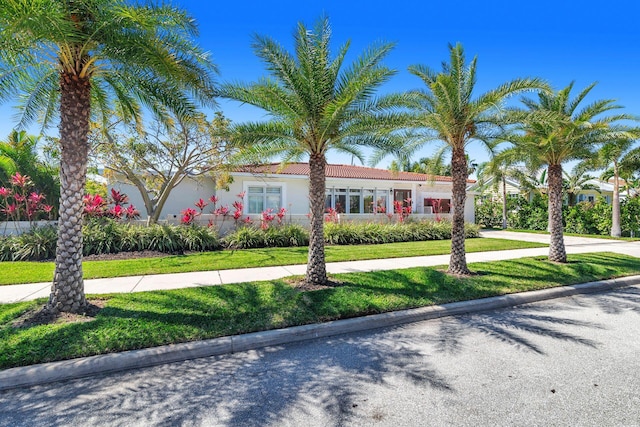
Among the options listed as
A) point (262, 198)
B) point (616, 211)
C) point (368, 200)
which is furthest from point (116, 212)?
point (616, 211)

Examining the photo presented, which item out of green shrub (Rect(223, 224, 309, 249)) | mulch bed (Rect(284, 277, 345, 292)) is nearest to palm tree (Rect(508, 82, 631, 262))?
mulch bed (Rect(284, 277, 345, 292))

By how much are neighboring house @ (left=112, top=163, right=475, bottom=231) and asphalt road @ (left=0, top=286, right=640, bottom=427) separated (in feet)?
42.0

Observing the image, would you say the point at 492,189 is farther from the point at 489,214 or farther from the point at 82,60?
the point at 82,60

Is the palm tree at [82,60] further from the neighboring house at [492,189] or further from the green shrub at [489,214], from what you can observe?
the green shrub at [489,214]

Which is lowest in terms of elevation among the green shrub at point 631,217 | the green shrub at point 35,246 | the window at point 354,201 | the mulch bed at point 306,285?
the mulch bed at point 306,285

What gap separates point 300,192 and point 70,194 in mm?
15391

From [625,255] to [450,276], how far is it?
27.5 feet

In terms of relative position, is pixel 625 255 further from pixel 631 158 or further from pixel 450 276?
pixel 631 158

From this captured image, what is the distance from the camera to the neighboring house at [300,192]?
18859mm

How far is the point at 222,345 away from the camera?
15.1 ft

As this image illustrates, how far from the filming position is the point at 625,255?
460 inches

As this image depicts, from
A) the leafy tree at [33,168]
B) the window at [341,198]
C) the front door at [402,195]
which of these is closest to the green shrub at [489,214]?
the front door at [402,195]

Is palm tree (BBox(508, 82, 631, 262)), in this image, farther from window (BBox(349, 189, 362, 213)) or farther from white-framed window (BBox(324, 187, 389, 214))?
window (BBox(349, 189, 362, 213))

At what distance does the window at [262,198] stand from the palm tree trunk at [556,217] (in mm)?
13564
